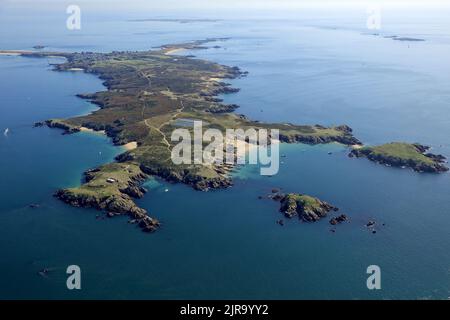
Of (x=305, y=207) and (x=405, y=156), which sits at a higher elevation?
(x=405, y=156)

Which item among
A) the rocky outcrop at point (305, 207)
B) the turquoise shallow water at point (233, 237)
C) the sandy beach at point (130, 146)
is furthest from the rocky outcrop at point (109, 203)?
the sandy beach at point (130, 146)

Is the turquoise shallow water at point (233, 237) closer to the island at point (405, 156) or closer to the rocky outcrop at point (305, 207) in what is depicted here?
the rocky outcrop at point (305, 207)

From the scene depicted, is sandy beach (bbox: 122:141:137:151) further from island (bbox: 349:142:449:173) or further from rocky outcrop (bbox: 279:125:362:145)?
island (bbox: 349:142:449:173)

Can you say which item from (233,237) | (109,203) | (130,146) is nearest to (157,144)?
(130,146)

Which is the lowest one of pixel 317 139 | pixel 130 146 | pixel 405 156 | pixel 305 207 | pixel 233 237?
pixel 233 237

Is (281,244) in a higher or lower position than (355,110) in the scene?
lower

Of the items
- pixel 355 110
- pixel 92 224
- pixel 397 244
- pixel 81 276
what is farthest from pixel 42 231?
pixel 355 110

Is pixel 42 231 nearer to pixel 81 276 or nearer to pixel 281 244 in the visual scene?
pixel 81 276

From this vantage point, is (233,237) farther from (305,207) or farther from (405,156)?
(405,156)
